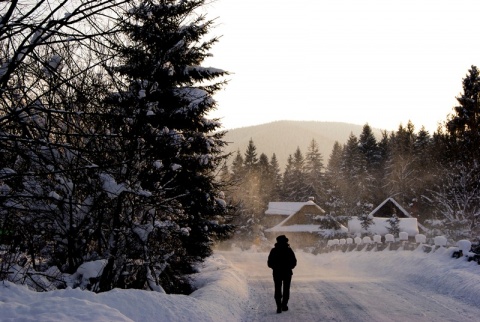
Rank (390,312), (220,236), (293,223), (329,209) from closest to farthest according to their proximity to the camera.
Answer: (390,312), (220,236), (329,209), (293,223)

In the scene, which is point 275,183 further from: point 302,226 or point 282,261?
point 282,261

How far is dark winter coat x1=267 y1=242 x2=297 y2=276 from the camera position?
10430 mm

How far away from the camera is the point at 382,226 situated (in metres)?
41.8

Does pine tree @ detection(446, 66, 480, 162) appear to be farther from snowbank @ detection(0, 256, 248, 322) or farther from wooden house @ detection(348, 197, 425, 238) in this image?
snowbank @ detection(0, 256, 248, 322)

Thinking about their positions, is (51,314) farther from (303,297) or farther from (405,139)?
(405,139)

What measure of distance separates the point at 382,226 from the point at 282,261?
1341 inches

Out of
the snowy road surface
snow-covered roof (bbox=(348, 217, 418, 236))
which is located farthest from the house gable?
the snowy road surface

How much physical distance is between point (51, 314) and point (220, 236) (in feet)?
33.4

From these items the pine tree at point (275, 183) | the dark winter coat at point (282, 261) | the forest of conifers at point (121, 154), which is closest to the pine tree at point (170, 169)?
the forest of conifers at point (121, 154)

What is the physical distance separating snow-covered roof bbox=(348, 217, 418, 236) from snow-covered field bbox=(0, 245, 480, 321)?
1990 centimetres

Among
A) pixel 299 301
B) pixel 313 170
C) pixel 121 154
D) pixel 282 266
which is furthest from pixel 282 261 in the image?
pixel 313 170

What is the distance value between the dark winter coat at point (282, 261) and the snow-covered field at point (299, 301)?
90 cm

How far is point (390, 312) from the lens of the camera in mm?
9523

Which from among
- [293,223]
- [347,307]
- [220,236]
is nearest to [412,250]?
[220,236]
